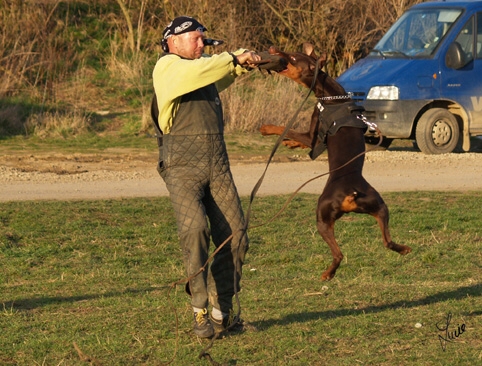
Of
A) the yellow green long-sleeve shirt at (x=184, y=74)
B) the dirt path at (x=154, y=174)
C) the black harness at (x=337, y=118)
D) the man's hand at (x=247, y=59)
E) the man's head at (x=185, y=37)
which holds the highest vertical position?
the man's head at (x=185, y=37)

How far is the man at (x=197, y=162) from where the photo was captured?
601 cm

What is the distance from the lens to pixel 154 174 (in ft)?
45.9

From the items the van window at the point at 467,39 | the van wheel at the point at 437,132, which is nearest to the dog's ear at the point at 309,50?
the van wheel at the point at 437,132

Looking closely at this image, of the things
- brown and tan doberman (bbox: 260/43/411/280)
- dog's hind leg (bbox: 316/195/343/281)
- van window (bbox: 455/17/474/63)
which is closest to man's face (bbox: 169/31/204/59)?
brown and tan doberman (bbox: 260/43/411/280)

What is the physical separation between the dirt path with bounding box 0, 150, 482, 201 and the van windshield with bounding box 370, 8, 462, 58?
163 cm

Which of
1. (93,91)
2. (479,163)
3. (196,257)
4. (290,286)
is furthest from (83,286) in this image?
(93,91)

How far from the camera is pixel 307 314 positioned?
7.10m

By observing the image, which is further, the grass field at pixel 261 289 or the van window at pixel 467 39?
the van window at pixel 467 39

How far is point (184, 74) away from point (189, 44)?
30 centimetres

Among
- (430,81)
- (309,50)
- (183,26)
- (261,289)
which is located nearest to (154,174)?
(430,81)

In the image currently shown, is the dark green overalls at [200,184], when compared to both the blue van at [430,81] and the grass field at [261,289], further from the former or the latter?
the blue van at [430,81]

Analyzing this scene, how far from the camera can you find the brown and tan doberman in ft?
20.2

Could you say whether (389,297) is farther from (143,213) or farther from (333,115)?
(143,213)

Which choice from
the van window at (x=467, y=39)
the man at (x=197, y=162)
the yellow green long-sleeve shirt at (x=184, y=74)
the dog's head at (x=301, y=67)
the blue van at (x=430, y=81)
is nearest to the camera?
Result: the yellow green long-sleeve shirt at (x=184, y=74)
